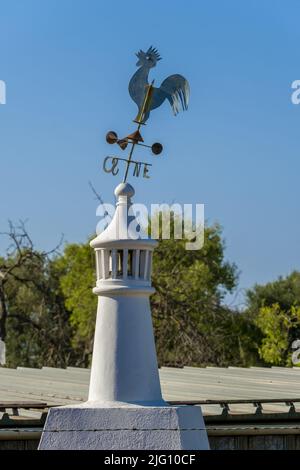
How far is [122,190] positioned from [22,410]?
261 inches

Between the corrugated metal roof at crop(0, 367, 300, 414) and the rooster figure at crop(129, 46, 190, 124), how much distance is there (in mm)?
6763

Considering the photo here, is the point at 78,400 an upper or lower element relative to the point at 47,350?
lower

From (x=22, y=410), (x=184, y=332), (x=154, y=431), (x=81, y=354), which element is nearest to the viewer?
(x=154, y=431)

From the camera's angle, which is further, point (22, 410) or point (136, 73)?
point (22, 410)

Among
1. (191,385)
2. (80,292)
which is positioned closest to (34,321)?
(80,292)

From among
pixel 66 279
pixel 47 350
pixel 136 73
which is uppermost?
pixel 66 279

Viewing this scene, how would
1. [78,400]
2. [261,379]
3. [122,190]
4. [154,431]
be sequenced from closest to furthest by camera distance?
[154,431]
[122,190]
[78,400]
[261,379]

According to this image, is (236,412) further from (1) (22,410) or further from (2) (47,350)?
(2) (47,350)

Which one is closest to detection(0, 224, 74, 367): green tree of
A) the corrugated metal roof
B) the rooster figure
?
the corrugated metal roof

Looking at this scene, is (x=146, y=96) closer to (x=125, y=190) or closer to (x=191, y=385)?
(x=125, y=190)

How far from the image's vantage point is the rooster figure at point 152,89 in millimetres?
14938

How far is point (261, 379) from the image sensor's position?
28109mm

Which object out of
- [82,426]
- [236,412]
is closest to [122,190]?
[82,426]

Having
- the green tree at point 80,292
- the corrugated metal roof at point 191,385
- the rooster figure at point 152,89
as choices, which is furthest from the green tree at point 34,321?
the rooster figure at point 152,89
